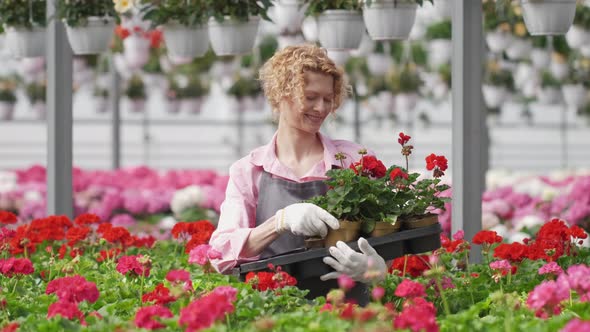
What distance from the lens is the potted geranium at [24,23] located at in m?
5.49

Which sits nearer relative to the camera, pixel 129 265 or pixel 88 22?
pixel 129 265

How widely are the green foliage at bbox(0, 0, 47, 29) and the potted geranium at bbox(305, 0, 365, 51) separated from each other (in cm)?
142

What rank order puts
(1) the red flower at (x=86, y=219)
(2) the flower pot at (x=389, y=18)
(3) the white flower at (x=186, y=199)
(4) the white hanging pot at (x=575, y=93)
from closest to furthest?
1. (1) the red flower at (x=86, y=219)
2. (2) the flower pot at (x=389, y=18)
3. (3) the white flower at (x=186, y=199)
4. (4) the white hanging pot at (x=575, y=93)

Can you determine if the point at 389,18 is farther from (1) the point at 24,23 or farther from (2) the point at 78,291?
(2) the point at 78,291

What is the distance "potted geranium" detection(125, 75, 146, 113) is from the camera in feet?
43.5

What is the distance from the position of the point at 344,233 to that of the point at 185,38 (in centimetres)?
223

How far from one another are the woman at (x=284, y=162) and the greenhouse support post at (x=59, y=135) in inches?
65.2

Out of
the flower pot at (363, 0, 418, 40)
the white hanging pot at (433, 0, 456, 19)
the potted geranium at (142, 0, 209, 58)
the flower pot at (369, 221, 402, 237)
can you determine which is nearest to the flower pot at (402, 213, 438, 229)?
the flower pot at (369, 221, 402, 237)

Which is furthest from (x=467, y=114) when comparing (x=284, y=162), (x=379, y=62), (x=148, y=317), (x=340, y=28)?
(x=379, y=62)

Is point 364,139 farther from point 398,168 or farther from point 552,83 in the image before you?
point 398,168

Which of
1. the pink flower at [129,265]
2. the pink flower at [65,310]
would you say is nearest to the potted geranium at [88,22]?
the pink flower at [129,265]

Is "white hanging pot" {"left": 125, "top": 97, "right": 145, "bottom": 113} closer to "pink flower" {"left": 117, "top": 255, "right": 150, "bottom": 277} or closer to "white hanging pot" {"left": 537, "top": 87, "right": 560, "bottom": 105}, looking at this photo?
"white hanging pot" {"left": 537, "top": 87, "right": 560, "bottom": 105}

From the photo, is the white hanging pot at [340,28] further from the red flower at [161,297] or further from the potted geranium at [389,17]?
the red flower at [161,297]

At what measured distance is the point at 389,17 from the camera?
4621mm
